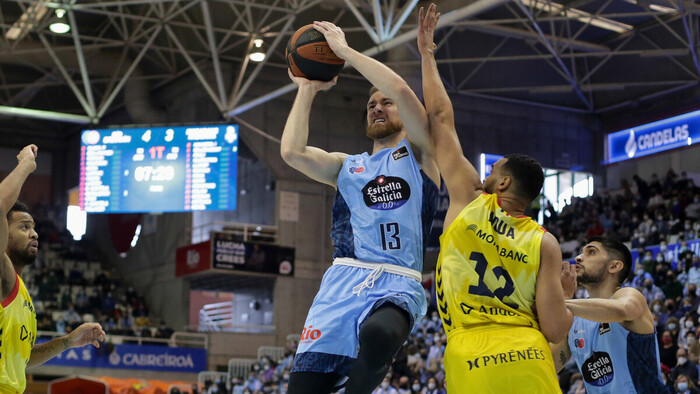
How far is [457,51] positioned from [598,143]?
7.22 metres

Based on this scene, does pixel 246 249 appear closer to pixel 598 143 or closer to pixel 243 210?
pixel 243 210

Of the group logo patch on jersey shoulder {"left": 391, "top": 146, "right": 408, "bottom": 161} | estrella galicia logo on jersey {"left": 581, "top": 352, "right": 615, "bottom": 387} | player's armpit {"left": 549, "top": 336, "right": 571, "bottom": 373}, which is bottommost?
estrella galicia logo on jersey {"left": 581, "top": 352, "right": 615, "bottom": 387}

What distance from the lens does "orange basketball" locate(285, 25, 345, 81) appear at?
4.92 meters

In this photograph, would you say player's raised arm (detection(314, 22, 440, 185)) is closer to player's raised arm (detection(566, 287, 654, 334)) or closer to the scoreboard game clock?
player's raised arm (detection(566, 287, 654, 334))

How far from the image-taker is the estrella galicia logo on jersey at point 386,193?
461 cm

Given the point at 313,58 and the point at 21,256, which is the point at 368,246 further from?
the point at 21,256

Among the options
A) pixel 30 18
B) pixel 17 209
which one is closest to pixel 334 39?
pixel 17 209

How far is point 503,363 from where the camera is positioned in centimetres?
396

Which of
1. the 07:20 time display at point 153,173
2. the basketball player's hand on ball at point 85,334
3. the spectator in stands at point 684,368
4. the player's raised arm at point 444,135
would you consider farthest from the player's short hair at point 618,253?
the 07:20 time display at point 153,173

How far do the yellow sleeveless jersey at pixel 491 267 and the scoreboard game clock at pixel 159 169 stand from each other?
16.6m

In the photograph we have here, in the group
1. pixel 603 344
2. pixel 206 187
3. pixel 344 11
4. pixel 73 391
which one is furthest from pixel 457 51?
pixel 603 344

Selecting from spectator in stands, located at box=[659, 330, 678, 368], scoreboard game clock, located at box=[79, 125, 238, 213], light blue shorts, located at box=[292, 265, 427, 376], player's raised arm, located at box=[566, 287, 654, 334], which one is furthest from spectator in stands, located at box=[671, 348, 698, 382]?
scoreboard game clock, located at box=[79, 125, 238, 213]

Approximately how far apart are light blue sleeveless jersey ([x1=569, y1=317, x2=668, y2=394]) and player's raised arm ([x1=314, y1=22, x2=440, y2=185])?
1.77 meters

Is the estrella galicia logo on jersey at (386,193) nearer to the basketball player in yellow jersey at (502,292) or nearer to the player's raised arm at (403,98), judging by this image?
the player's raised arm at (403,98)
